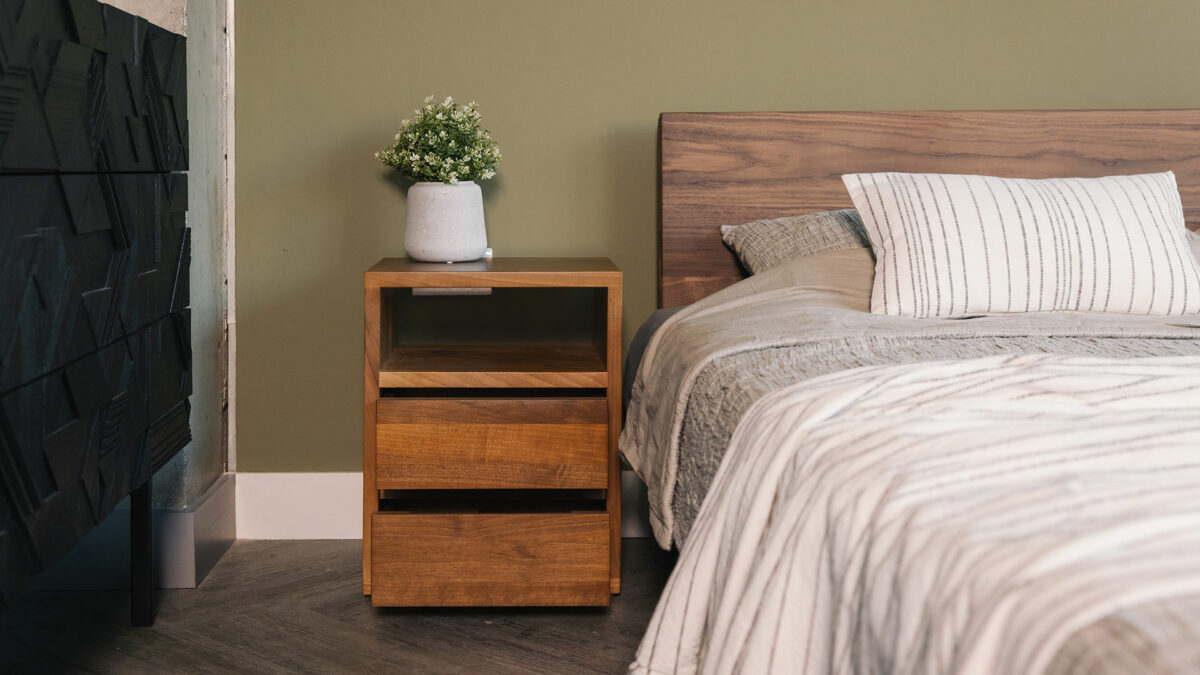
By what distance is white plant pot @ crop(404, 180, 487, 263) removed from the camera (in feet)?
6.55

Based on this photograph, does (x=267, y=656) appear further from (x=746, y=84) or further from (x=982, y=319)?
(x=746, y=84)

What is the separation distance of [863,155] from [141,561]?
5.34ft

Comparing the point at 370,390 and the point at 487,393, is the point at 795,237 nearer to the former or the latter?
the point at 487,393

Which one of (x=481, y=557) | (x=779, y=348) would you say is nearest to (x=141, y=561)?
(x=481, y=557)

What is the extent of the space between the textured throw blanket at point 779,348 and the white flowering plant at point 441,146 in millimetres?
533

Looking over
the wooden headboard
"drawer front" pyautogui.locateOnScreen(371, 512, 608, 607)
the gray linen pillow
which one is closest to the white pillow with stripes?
the gray linen pillow

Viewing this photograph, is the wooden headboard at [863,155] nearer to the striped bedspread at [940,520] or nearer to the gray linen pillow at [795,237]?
the gray linen pillow at [795,237]

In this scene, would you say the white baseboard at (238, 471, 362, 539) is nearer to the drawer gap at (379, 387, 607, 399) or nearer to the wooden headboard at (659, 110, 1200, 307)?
the drawer gap at (379, 387, 607, 399)

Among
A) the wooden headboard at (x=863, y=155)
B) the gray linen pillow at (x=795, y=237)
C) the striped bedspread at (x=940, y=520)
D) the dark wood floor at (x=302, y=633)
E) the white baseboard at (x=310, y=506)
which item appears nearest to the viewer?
the striped bedspread at (x=940, y=520)

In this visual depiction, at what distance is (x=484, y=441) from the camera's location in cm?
182

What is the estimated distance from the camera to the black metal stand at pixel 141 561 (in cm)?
172

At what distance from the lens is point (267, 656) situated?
1690 millimetres

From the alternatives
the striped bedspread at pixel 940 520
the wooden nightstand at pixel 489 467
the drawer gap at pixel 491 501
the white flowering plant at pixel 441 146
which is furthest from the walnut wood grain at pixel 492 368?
the striped bedspread at pixel 940 520

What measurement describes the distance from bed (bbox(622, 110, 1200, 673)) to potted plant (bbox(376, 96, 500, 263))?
42cm
